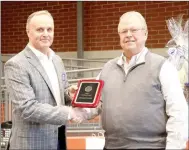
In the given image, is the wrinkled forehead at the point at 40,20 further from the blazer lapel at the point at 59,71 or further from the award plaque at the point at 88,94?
the award plaque at the point at 88,94

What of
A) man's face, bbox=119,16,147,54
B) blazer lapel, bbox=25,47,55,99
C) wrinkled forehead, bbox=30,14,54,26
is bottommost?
blazer lapel, bbox=25,47,55,99

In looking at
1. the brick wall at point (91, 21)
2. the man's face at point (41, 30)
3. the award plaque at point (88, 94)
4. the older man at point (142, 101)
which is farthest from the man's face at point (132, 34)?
the brick wall at point (91, 21)

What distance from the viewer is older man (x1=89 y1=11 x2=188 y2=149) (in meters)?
2.14

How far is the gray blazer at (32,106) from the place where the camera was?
2.32m

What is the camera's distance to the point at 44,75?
2.43 meters

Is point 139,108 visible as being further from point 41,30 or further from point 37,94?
point 41,30

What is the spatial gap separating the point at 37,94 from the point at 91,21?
5391mm

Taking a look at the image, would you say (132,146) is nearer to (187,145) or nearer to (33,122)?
(187,145)

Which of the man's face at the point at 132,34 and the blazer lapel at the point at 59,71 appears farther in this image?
the blazer lapel at the point at 59,71

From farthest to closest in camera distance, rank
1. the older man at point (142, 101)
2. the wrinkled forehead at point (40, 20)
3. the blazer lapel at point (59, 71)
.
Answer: the blazer lapel at point (59, 71), the wrinkled forehead at point (40, 20), the older man at point (142, 101)

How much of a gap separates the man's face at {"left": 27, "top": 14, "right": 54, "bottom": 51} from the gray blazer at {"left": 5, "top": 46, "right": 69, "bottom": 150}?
3.6 inches

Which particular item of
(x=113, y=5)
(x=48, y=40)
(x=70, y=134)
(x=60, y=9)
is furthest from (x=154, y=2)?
(x=48, y=40)

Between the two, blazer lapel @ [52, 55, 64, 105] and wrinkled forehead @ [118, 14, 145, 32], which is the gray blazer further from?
wrinkled forehead @ [118, 14, 145, 32]

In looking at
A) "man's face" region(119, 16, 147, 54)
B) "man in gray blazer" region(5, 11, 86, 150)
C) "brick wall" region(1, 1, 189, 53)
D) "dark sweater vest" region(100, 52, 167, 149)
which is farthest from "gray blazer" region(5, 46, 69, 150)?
"brick wall" region(1, 1, 189, 53)
